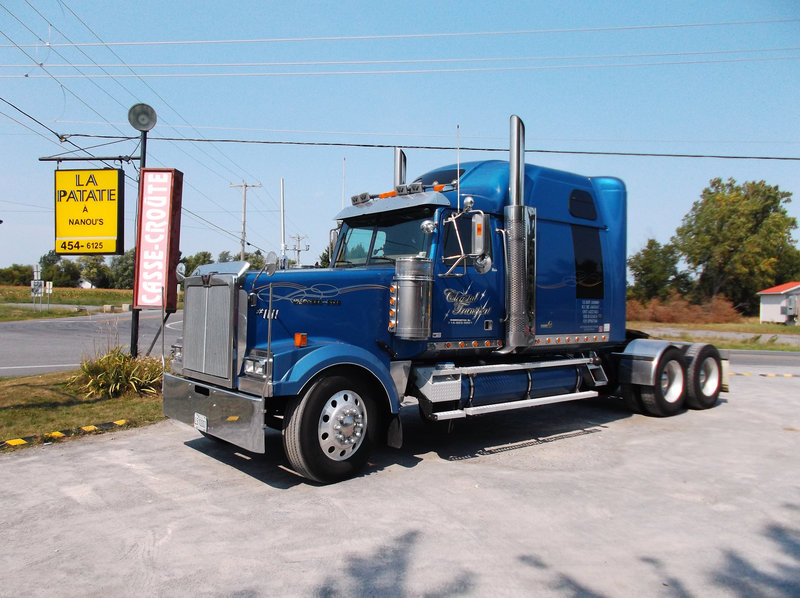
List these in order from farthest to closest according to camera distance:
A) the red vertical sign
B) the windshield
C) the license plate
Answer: the red vertical sign
the windshield
the license plate

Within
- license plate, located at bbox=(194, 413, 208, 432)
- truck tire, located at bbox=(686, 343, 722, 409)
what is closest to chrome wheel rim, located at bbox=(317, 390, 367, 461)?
license plate, located at bbox=(194, 413, 208, 432)

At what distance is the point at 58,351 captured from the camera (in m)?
17.8

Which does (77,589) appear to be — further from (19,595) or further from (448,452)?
(448,452)

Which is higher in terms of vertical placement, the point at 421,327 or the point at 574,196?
the point at 574,196

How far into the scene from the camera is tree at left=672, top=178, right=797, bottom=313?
57406mm

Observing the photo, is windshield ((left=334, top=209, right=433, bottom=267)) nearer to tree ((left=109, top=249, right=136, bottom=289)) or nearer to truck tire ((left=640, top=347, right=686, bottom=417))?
truck tire ((left=640, top=347, right=686, bottom=417))

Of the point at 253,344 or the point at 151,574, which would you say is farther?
the point at 253,344

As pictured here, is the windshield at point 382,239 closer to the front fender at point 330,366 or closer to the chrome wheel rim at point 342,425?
the front fender at point 330,366

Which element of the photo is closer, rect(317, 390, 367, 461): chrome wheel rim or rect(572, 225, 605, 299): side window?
rect(317, 390, 367, 461): chrome wheel rim

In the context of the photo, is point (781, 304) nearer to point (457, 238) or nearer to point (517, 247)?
point (517, 247)

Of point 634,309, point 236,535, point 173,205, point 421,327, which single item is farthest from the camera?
point 634,309

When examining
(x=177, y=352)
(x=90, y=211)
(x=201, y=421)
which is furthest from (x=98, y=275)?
(x=201, y=421)

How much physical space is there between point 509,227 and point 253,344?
3.34 metres

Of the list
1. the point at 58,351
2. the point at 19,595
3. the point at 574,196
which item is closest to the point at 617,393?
the point at 574,196
